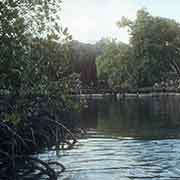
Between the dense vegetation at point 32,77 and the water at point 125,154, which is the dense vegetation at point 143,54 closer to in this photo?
the water at point 125,154

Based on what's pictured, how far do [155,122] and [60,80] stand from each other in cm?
1450

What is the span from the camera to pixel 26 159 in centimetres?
1425

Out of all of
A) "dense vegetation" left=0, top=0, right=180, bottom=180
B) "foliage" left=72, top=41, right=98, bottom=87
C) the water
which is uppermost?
"foliage" left=72, top=41, right=98, bottom=87

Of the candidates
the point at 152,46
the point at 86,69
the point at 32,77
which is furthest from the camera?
the point at 86,69

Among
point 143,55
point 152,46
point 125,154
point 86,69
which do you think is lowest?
point 125,154

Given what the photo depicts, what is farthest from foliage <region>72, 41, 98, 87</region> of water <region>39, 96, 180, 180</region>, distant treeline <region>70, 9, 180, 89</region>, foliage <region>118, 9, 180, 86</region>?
water <region>39, 96, 180, 180</region>

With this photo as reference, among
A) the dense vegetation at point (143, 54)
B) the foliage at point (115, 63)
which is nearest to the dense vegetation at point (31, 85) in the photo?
the dense vegetation at point (143, 54)

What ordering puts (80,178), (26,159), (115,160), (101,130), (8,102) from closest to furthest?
(26,159) → (80,178) → (8,102) → (115,160) → (101,130)

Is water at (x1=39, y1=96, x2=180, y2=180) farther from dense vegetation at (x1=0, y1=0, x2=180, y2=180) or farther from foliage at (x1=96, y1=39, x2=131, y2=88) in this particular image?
foliage at (x1=96, y1=39, x2=131, y2=88)

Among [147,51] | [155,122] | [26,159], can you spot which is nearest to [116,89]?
[147,51]

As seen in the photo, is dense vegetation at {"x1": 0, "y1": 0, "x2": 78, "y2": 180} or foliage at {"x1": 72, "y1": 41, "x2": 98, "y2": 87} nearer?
dense vegetation at {"x1": 0, "y1": 0, "x2": 78, "y2": 180}

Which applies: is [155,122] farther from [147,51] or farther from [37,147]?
[147,51]

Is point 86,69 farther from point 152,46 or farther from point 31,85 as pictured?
point 31,85

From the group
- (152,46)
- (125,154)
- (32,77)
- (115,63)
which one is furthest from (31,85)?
(115,63)
